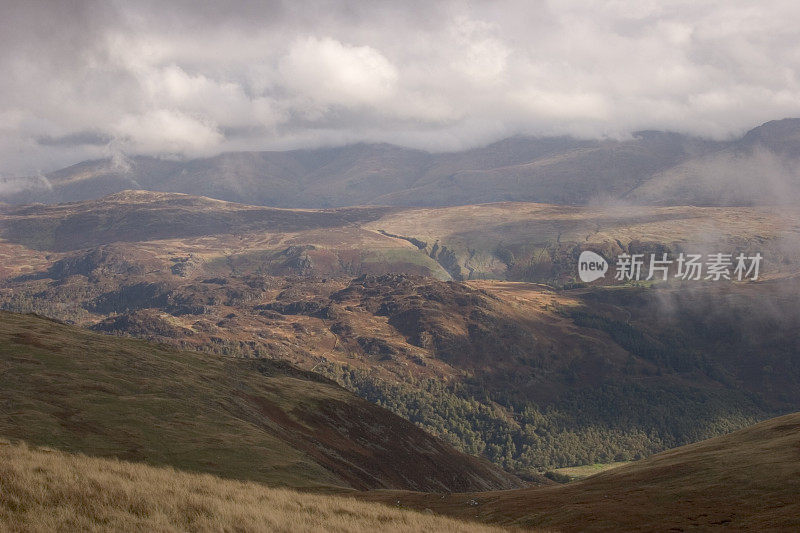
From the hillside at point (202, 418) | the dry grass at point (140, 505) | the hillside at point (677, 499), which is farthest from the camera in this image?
the hillside at point (202, 418)

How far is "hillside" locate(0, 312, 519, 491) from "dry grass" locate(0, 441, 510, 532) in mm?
26019

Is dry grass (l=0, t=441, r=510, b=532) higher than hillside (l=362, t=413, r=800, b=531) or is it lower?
higher

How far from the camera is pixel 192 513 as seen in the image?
86.3ft

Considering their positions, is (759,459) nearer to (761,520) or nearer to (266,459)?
(761,520)

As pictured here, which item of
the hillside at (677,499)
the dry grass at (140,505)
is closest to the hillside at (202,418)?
the hillside at (677,499)

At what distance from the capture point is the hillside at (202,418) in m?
60.6

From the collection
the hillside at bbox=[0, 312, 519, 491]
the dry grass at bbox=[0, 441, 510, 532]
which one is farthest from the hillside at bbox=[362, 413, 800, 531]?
the hillside at bbox=[0, 312, 519, 491]

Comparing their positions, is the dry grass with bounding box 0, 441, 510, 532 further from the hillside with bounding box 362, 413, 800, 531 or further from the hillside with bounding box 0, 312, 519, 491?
the hillside with bounding box 0, 312, 519, 491

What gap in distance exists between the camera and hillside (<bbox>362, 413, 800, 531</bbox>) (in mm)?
37125

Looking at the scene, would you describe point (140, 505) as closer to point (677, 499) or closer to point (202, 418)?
point (677, 499)

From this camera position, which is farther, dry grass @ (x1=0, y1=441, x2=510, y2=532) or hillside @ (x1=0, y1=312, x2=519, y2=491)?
hillside @ (x1=0, y1=312, x2=519, y2=491)

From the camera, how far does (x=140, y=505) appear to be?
26000 mm

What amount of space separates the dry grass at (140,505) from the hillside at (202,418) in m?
26.0

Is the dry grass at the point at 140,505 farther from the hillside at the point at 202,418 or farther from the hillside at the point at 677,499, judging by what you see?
the hillside at the point at 202,418
